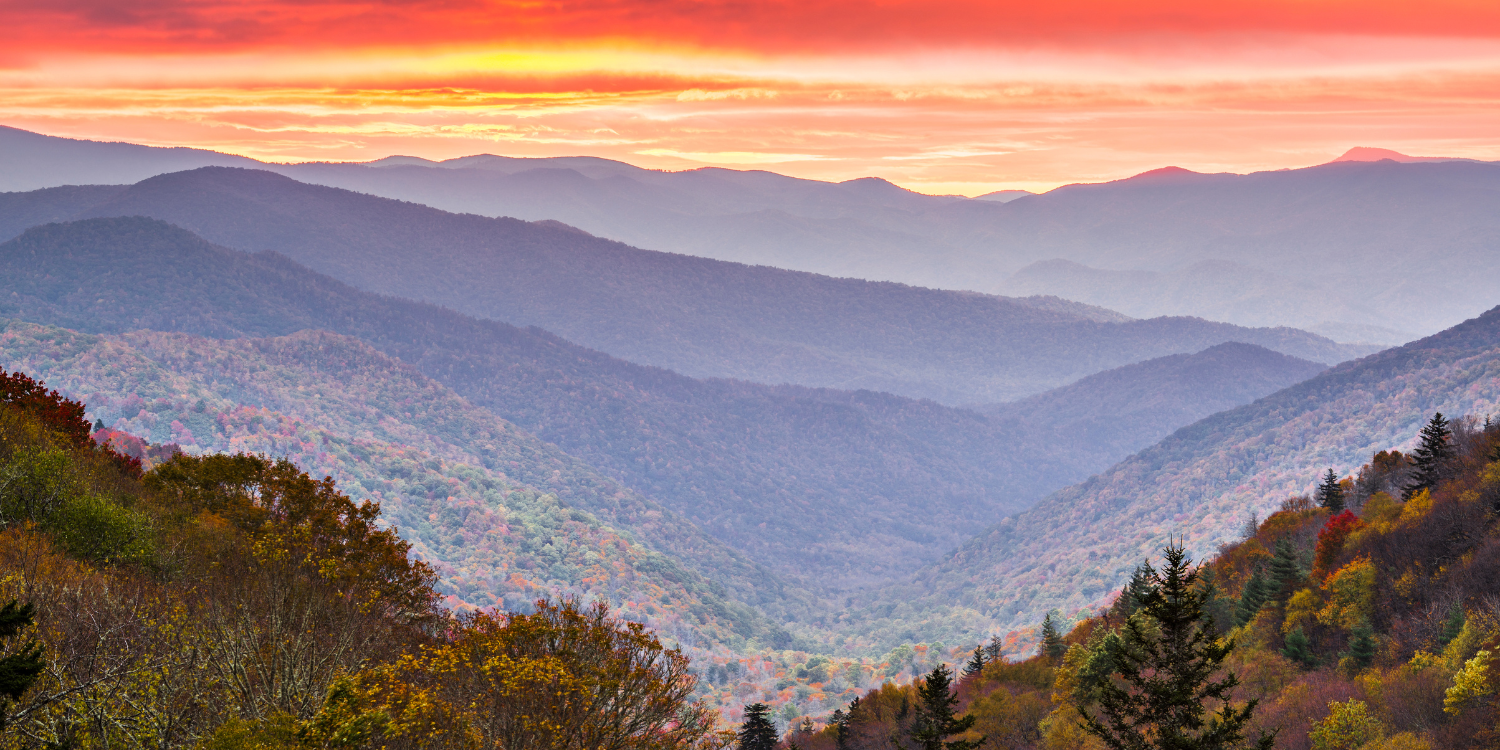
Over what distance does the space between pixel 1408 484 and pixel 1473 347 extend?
172150mm

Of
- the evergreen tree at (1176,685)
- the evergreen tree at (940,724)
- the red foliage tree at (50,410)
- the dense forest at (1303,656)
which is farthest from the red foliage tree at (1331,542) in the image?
the red foliage tree at (50,410)

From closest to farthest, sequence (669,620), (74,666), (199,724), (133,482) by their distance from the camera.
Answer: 1. (74,666)
2. (199,724)
3. (133,482)
4. (669,620)

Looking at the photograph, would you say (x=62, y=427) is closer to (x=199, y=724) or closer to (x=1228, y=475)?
(x=199, y=724)

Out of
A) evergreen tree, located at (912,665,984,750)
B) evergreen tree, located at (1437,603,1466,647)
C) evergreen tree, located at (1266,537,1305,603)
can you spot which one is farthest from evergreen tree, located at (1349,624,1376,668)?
evergreen tree, located at (912,665,984,750)

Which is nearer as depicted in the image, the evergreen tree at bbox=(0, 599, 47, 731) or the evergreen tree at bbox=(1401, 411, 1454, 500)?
the evergreen tree at bbox=(0, 599, 47, 731)

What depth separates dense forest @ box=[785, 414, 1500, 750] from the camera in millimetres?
20594

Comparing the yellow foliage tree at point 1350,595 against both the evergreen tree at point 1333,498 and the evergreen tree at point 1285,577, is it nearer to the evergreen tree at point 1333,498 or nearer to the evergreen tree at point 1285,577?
the evergreen tree at point 1285,577

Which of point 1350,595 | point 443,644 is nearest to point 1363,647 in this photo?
point 1350,595

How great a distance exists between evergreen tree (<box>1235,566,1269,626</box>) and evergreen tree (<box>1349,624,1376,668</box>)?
13.8 meters

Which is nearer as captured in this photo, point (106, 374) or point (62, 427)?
point (62, 427)

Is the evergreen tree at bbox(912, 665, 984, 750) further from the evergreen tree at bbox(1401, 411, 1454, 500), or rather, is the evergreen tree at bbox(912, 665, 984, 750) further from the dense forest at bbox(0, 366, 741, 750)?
the evergreen tree at bbox(1401, 411, 1454, 500)

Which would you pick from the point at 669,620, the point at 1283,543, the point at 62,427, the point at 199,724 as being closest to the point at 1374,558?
the point at 1283,543

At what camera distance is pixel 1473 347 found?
199875 mm

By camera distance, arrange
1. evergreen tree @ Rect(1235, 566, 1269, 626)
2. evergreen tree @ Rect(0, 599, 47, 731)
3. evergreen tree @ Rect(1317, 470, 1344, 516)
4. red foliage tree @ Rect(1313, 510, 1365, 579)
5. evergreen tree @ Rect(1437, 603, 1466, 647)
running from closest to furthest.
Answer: evergreen tree @ Rect(0, 599, 47, 731)
evergreen tree @ Rect(1437, 603, 1466, 647)
evergreen tree @ Rect(1235, 566, 1269, 626)
red foliage tree @ Rect(1313, 510, 1365, 579)
evergreen tree @ Rect(1317, 470, 1344, 516)
